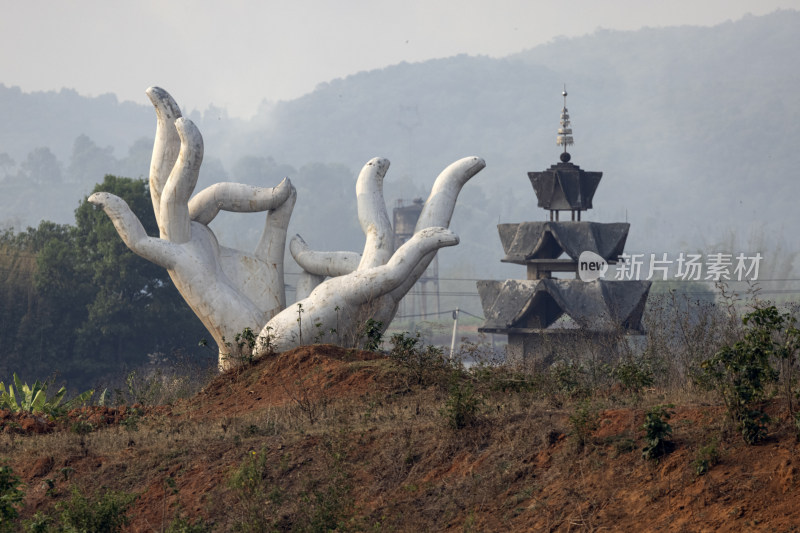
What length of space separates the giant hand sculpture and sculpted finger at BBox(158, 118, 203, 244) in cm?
1

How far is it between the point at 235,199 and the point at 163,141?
130 cm

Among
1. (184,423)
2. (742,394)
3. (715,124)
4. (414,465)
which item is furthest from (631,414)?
(715,124)

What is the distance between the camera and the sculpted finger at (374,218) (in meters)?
15.2

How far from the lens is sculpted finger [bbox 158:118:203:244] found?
15.0 metres

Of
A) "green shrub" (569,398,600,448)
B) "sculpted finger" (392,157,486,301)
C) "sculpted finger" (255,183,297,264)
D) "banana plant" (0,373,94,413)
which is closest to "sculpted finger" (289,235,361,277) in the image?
"sculpted finger" (255,183,297,264)

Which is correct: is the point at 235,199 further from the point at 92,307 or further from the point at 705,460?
the point at 92,307

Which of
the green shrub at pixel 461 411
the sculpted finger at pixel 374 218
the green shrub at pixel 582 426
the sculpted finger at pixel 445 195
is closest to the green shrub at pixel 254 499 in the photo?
the green shrub at pixel 461 411

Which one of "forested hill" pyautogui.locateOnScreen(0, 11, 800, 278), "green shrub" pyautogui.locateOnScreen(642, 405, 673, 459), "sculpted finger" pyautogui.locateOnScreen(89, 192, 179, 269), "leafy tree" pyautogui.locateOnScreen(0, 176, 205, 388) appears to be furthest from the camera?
"forested hill" pyautogui.locateOnScreen(0, 11, 800, 278)

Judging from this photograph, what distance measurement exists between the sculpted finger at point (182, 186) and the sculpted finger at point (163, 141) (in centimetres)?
26

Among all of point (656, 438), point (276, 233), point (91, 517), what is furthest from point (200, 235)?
point (656, 438)

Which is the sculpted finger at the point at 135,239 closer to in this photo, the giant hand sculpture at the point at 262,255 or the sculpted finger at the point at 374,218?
the giant hand sculpture at the point at 262,255

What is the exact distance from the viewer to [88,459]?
10.3m

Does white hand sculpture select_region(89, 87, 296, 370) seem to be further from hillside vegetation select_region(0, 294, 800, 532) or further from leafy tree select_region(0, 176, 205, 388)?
leafy tree select_region(0, 176, 205, 388)

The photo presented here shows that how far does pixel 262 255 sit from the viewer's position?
16.3 meters
